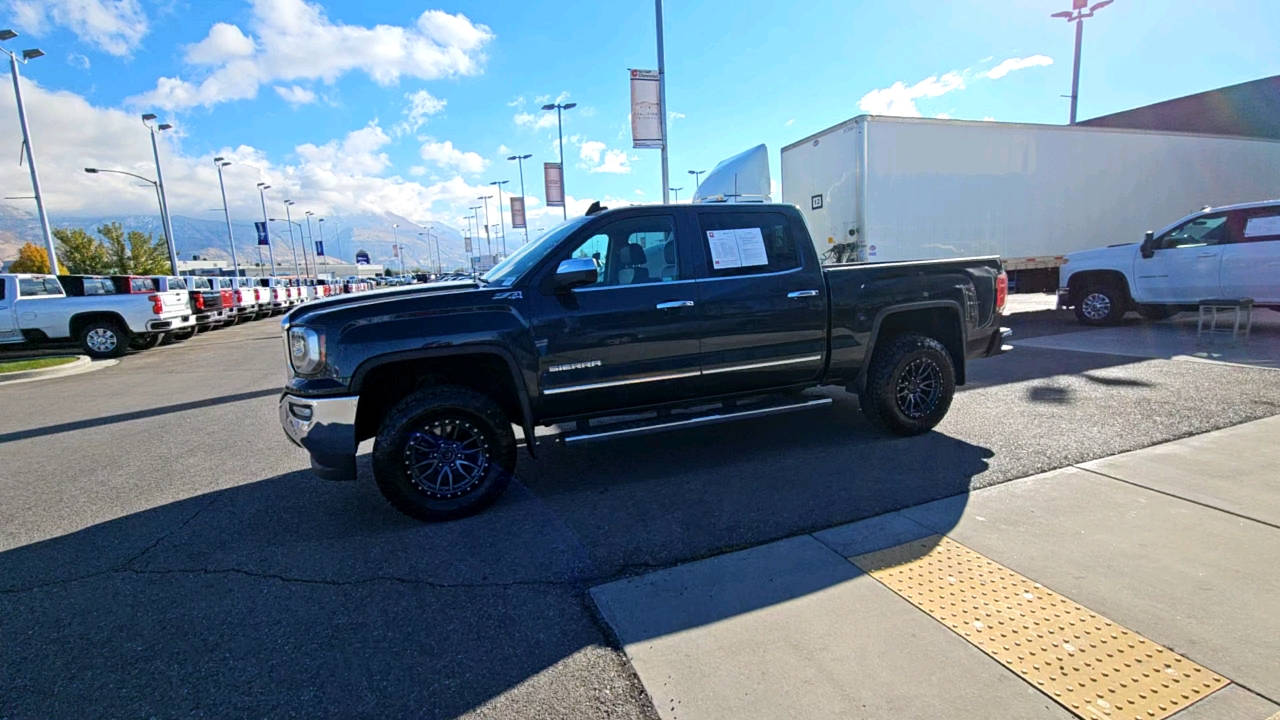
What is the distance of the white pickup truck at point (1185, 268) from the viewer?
891cm

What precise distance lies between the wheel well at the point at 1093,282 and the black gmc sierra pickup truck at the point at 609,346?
7716mm

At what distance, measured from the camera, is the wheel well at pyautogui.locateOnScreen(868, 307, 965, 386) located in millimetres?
5145

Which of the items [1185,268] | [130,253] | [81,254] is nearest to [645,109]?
[1185,268]

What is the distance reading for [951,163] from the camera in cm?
1107

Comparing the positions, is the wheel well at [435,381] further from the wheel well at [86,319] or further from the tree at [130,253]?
the tree at [130,253]

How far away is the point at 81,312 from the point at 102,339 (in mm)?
650

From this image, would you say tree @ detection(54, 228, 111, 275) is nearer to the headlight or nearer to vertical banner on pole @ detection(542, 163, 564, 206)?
vertical banner on pole @ detection(542, 163, 564, 206)

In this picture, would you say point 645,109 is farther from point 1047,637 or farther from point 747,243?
point 1047,637

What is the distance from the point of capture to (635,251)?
4.34 m

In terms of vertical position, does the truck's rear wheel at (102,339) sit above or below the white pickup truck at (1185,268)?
below

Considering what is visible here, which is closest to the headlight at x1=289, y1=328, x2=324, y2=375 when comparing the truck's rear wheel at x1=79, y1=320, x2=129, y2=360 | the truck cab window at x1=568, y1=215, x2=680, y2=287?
the truck cab window at x1=568, y1=215, x2=680, y2=287

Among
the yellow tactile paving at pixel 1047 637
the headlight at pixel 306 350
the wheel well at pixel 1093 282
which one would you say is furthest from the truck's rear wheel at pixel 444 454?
the wheel well at pixel 1093 282

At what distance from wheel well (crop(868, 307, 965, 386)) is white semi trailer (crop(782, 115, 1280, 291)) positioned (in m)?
5.42

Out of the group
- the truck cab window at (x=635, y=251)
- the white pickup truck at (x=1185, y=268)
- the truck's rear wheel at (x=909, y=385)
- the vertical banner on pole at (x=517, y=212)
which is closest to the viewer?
the truck cab window at (x=635, y=251)
